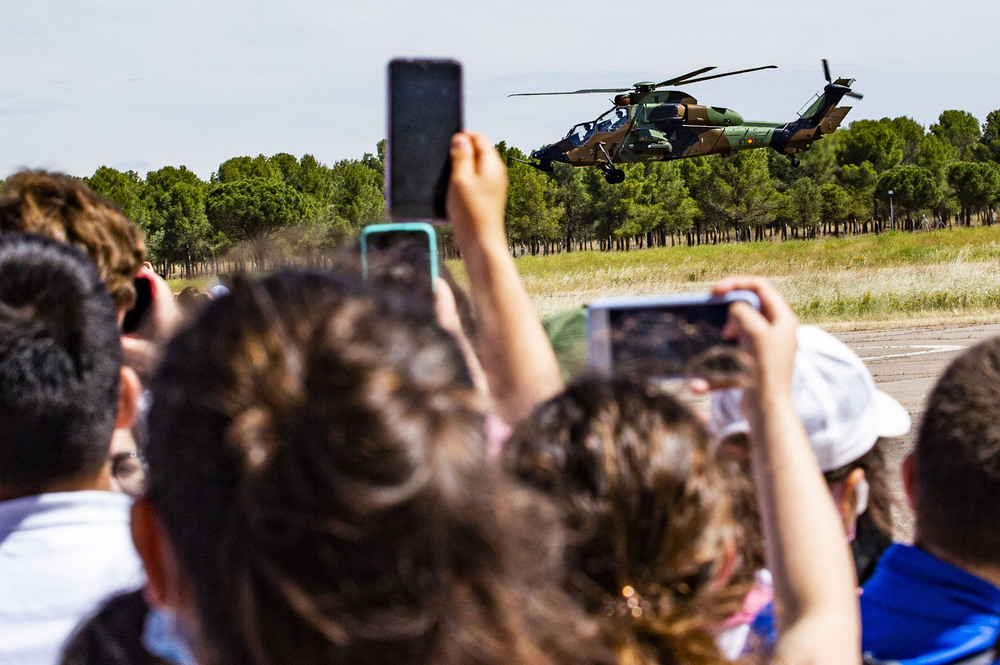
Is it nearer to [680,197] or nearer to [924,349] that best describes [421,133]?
[924,349]

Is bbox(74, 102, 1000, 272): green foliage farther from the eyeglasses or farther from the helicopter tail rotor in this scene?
the eyeglasses

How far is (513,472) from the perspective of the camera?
1291mm

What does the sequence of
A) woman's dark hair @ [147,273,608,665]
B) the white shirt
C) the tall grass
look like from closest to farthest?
woman's dark hair @ [147,273,608,665]
the white shirt
the tall grass

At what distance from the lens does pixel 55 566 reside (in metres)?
1.75

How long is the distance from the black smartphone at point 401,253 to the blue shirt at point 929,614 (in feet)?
3.21

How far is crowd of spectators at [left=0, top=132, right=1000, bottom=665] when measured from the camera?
0.91 m

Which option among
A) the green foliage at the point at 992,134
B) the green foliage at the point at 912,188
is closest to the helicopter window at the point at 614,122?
the green foliage at the point at 912,188

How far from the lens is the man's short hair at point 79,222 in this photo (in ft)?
8.11

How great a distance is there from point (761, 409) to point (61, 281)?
132cm

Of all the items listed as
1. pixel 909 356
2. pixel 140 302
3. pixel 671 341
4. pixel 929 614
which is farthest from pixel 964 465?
pixel 909 356

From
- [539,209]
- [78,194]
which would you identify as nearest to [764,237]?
[539,209]

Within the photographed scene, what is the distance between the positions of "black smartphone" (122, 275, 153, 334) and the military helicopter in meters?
26.7

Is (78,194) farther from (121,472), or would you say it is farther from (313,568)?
(313,568)

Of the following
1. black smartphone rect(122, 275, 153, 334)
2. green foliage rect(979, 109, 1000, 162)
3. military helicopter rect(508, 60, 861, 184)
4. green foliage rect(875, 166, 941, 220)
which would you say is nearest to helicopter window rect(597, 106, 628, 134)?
military helicopter rect(508, 60, 861, 184)
